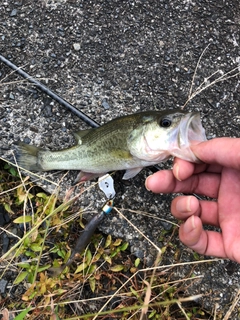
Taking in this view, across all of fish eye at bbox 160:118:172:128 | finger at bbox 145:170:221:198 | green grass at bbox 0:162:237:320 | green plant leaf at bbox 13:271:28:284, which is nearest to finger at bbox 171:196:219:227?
finger at bbox 145:170:221:198

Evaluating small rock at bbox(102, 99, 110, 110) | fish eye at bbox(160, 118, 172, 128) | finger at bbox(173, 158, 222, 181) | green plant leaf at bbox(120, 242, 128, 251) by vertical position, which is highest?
fish eye at bbox(160, 118, 172, 128)

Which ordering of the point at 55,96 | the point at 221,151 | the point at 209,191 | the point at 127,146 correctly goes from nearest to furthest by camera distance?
1. the point at 221,151
2. the point at 209,191
3. the point at 127,146
4. the point at 55,96

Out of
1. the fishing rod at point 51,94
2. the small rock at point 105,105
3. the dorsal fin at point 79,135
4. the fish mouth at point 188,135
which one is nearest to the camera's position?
the fish mouth at point 188,135

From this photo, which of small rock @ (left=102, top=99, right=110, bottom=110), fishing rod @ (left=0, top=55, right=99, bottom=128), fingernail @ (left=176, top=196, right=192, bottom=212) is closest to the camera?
fingernail @ (left=176, top=196, right=192, bottom=212)

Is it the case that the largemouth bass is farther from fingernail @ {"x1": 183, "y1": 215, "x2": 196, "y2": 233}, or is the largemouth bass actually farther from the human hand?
fingernail @ {"x1": 183, "y1": 215, "x2": 196, "y2": 233}

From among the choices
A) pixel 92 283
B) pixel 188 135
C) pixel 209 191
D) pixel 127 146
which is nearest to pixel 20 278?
pixel 92 283

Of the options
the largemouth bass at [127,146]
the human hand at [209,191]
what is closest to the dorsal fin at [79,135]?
the largemouth bass at [127,146]

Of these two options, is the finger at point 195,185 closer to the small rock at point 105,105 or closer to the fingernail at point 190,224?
the fingernail at point 190,224

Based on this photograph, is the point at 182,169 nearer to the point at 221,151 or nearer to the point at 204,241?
the point at 221,151
